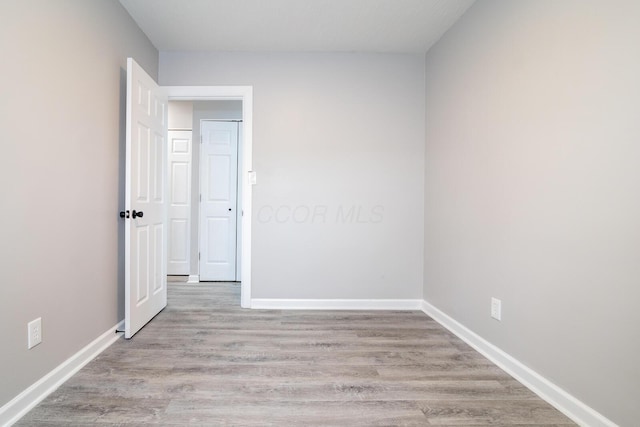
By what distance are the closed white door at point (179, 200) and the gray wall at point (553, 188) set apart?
11.2 ft

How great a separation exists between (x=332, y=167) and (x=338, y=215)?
1.55 feet

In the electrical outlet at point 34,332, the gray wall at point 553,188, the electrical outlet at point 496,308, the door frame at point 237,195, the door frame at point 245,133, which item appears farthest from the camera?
the door frame at point 237,195

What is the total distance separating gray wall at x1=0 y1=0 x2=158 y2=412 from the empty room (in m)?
0.01

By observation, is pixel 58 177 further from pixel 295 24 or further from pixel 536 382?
pixel 536 382

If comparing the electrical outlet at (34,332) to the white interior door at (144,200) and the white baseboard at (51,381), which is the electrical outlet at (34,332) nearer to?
the white baseboard at (51,381)

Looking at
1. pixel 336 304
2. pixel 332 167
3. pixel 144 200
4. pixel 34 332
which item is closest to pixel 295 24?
pixel 332 167

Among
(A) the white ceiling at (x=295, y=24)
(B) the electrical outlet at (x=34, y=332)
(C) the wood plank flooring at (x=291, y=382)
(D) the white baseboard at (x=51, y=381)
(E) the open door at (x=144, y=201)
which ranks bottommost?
(C) the wood plank flooring at (x=291, y=382)

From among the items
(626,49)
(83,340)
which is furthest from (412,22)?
(83,340)

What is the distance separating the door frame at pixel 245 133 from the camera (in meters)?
2.93

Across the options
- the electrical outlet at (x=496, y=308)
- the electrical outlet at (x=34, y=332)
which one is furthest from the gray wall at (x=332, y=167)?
the electrical outlet at (x=34, y=332)

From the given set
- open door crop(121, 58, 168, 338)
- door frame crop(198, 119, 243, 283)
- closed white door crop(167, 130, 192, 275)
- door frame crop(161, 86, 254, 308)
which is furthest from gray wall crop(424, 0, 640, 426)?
closed white door crop(167, 130, 192, 275)

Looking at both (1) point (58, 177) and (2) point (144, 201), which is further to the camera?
(2) point (144, 201)

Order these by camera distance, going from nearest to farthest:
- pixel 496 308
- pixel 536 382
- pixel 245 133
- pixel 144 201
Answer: pixel 536 382, pixel 496 308, pixel 144 201, pixel 245 133

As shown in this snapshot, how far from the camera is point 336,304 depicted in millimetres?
2984
